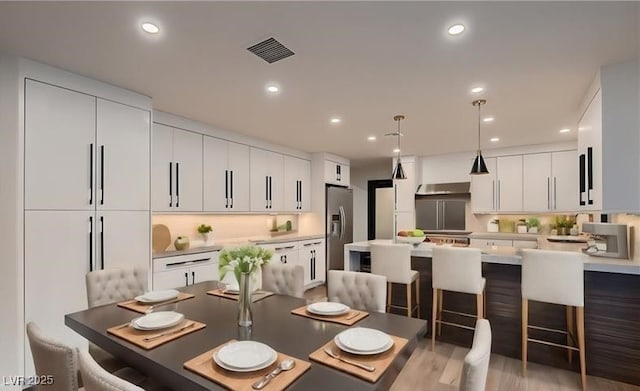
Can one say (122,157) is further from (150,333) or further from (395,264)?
(395,264)

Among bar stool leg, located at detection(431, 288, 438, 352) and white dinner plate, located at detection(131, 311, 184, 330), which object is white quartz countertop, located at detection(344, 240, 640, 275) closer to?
bar stool leg, located at detection(431, 288, 438, 352)

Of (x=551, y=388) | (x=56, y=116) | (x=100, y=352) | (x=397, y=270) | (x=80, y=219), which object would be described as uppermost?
(x=56, y=116)

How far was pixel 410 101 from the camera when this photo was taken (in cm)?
317

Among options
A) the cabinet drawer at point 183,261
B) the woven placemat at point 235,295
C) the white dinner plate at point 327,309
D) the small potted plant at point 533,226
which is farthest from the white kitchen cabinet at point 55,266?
the small potted plant at point 533,226

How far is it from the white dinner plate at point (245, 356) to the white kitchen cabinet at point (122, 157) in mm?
2173

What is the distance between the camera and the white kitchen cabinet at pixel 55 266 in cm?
235

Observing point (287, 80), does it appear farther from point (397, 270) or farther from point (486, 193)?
point (486, 193)

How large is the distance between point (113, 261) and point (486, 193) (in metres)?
5.70

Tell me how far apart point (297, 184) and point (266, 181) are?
79 cm

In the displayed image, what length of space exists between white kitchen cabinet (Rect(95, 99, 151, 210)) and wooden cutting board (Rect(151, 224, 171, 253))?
2.78 ft

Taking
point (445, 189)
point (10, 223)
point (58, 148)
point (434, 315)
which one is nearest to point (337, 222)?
point (445, 189)

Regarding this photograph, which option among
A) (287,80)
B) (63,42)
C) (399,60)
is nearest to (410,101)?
(399,60)

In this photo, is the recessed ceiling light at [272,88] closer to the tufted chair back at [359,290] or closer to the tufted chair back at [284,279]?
the tufted chair back at [284,279]

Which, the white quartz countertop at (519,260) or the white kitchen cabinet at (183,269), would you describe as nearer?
the white quartz countertop at (519,260)
